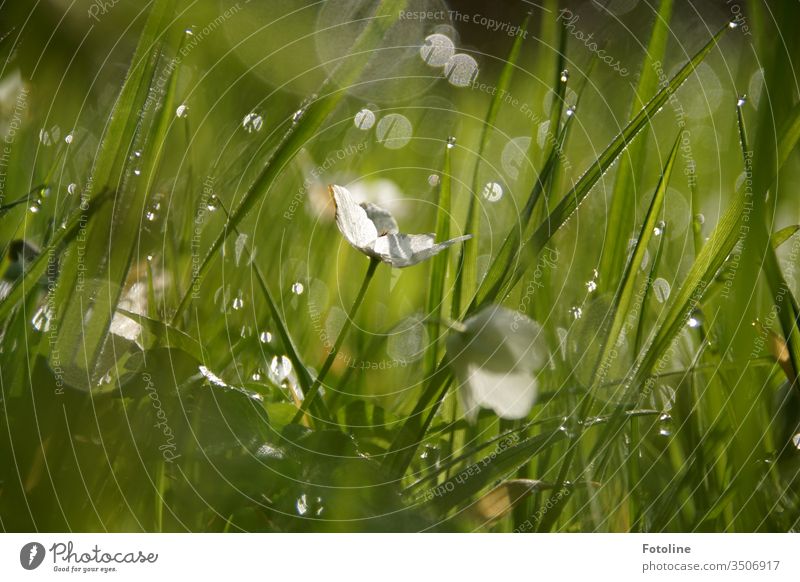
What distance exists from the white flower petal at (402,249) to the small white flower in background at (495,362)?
6cm

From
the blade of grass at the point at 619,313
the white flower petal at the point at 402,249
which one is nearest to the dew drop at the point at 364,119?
the white flower petal at the point at 402,249

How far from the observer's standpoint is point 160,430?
43cm

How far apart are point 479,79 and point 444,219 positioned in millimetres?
110

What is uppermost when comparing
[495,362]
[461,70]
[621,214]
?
[461,70]

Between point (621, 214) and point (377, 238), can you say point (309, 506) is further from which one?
point (621, 214)

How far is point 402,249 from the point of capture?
43 centimetres

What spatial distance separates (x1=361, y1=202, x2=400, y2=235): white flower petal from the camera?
442 millimetres

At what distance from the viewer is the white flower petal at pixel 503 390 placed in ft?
1.49

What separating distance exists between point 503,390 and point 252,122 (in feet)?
0.86

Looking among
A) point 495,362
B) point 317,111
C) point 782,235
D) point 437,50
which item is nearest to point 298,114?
point 317,111

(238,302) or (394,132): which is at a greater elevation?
(394,132)

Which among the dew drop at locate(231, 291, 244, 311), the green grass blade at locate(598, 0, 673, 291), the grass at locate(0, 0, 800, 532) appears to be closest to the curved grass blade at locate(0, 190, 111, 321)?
the grass at locate(0, 0, 800, 532)
